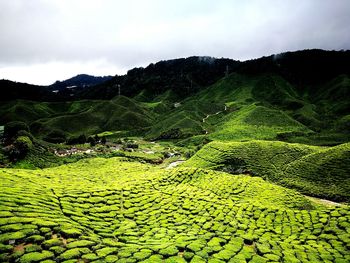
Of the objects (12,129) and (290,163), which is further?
(12,129)

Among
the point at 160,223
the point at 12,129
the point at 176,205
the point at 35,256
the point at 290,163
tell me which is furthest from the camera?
the point at 12,129

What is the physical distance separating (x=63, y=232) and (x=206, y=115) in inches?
4342

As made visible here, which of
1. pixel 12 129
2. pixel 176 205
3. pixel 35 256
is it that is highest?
pixel 12 129

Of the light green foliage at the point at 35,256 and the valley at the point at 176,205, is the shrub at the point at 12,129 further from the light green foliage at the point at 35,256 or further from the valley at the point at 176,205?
the light green foliage at the point at 35,256

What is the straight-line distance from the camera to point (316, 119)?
350ft

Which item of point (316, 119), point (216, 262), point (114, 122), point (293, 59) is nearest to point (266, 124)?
point (316, 119)

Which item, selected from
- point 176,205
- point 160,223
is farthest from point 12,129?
point 160,223

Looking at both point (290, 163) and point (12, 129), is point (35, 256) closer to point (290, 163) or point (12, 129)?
point (290, 163)

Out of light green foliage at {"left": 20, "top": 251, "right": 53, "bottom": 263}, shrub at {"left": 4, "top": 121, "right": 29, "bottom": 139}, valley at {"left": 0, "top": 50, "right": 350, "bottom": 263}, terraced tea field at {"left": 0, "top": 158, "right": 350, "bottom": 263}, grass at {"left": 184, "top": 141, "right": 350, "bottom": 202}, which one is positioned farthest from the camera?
shrub at {"left": 4, "top": 121, "right": 29, "bottom": 139}

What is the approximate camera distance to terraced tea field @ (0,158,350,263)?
48.1 ft

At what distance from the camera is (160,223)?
20578mm

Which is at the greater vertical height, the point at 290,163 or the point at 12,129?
the point at 12,129

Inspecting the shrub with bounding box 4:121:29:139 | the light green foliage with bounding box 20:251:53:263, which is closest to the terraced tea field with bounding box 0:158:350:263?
the light green foliage with bounding box 20:251:53:263

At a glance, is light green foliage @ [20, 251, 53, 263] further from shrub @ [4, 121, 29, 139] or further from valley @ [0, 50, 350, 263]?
shrub @ [4, 121, 29, 139]
